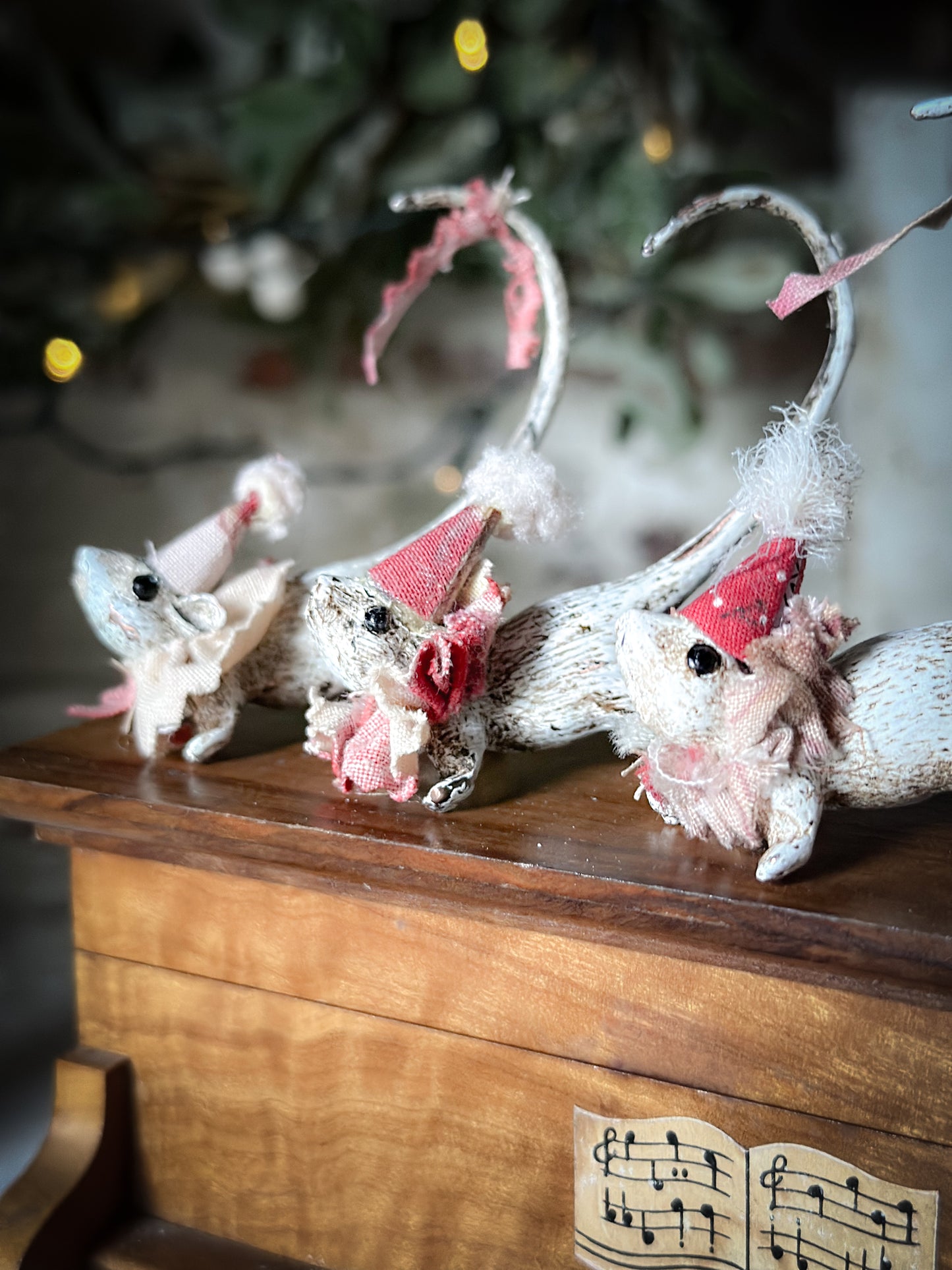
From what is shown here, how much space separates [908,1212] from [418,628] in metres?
0.40

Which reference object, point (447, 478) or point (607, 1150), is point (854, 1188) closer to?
point (607, 1150)

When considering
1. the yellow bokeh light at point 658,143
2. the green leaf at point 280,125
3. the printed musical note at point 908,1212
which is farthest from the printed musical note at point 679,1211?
the green leaf at point 280,125

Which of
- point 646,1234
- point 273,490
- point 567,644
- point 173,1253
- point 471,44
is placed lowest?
point 173,1253

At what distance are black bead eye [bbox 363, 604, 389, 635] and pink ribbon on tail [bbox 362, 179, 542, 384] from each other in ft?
0.88

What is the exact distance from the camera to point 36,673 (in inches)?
54.2

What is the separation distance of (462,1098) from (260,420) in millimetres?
943

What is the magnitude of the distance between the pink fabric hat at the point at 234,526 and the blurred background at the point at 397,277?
54 centimetres

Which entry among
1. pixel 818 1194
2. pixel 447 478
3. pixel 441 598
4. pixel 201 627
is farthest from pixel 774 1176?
pixel 447 478

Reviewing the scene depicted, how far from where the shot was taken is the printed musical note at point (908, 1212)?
1.89 feet

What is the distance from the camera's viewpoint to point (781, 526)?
63cm

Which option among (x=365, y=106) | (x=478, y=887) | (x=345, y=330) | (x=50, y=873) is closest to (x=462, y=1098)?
(x=478, y=887)

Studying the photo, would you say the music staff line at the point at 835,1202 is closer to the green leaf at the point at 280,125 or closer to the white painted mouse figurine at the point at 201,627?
the white painted mouse figurine at the point at 201,627

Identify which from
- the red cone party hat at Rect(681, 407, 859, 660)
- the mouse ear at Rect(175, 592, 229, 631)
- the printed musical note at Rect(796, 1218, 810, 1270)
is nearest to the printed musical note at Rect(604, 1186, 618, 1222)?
the printed musical note at Rect(796, 1218, 810, 1270)

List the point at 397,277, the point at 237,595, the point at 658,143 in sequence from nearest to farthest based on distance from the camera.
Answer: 1. the point at 237,595
2. the point at 658,143
3. the point at 397,277
